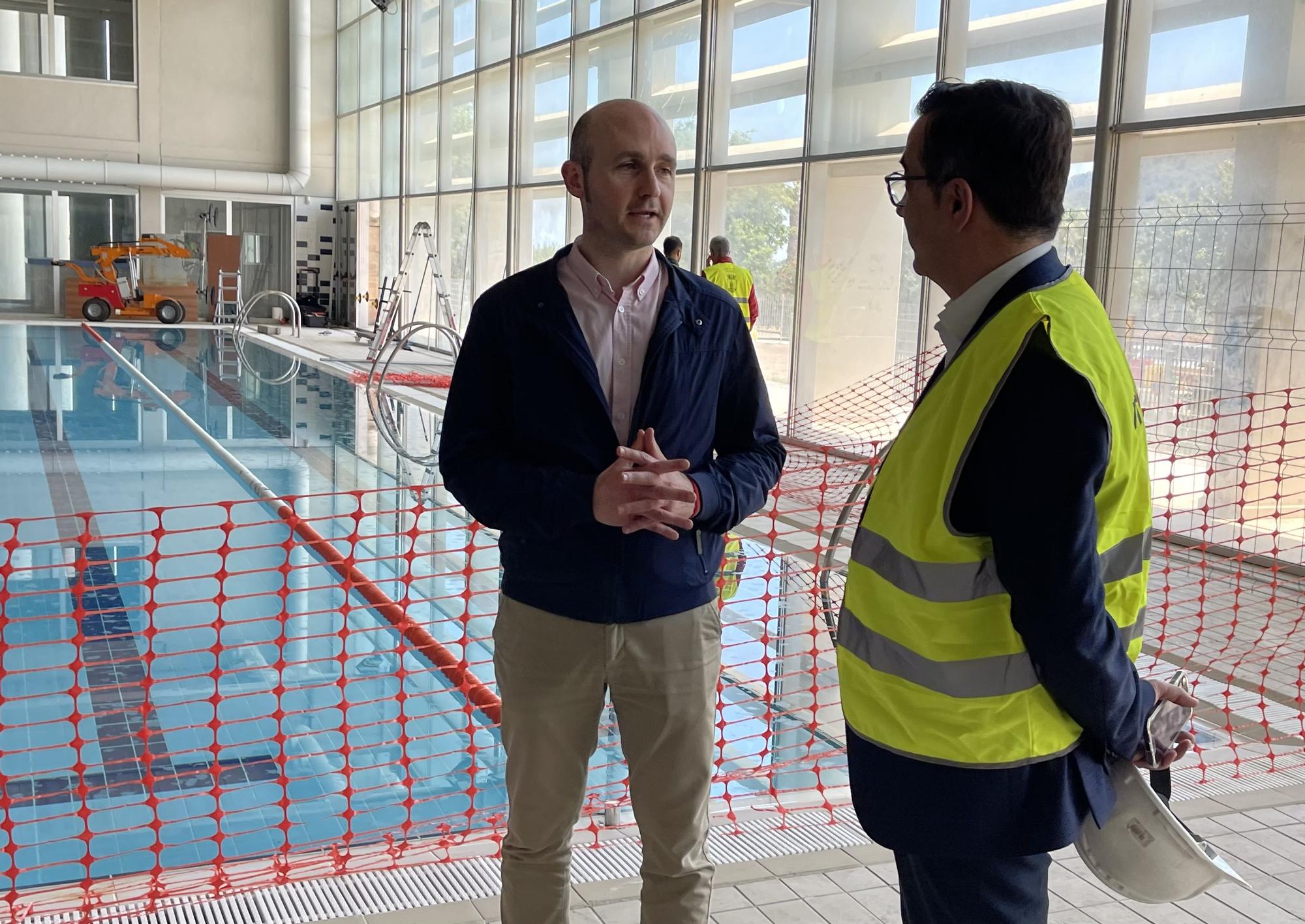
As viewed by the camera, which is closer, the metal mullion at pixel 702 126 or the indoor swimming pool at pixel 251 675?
the indoor swimming pool at pixel 251 675

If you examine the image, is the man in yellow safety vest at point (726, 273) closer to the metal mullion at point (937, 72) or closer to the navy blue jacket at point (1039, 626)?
the metal mullion at point (937, 72)

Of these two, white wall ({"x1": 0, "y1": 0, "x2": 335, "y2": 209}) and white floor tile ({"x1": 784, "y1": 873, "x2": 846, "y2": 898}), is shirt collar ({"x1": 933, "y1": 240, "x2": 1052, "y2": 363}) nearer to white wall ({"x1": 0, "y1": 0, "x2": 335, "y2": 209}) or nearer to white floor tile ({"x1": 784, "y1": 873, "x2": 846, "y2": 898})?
white floor tile ({"x1": 784, "y1": 873, "x2": 846, "y2": 898})

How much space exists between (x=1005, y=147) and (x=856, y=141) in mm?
8430

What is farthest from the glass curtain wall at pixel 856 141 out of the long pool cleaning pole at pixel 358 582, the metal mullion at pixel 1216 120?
the long pool cleaning pole at pixel 358 582

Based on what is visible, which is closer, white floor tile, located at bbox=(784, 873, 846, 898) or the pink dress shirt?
the pink dress shirt

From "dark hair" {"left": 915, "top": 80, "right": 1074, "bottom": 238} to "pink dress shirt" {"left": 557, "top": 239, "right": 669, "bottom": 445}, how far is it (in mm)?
657

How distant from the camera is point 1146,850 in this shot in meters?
1.34

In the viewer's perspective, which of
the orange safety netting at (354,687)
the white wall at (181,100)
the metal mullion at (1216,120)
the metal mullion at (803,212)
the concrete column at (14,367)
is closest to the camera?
the orange safety netting at (354,687)

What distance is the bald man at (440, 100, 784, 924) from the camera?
5.93 feet

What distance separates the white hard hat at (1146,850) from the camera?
51.5 inches

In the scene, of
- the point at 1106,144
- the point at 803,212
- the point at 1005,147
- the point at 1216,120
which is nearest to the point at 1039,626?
the point at 1005,147

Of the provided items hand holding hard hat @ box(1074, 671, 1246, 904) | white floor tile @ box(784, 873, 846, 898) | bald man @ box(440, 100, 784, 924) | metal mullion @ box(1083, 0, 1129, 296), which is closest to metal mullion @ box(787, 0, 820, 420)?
metal mullion @ box(1083, 0, 1129, 296)

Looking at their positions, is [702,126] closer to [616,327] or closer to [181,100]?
[616,327]

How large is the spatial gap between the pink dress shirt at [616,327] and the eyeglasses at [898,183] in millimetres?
519
